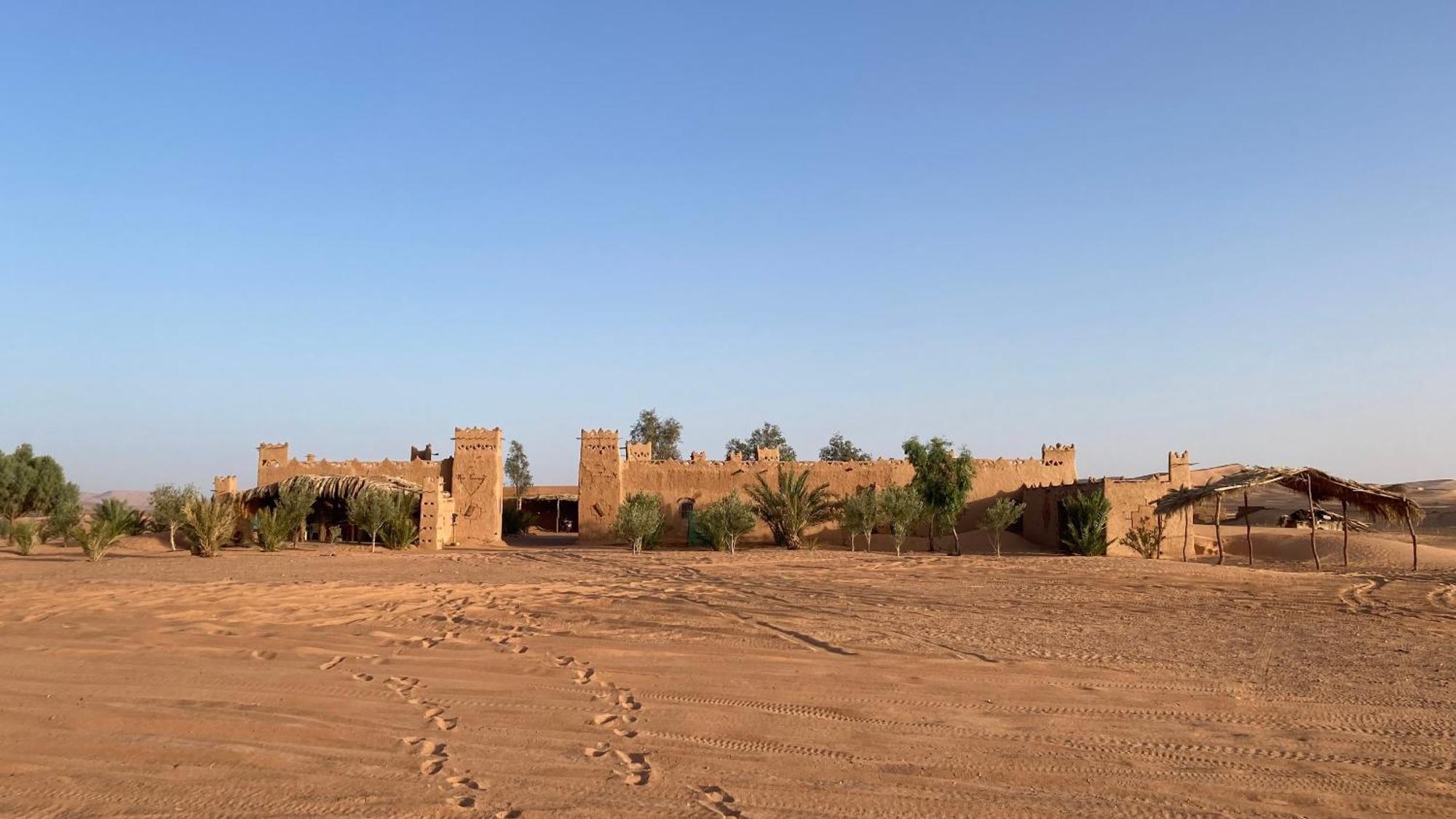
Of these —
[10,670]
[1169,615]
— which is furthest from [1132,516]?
[10,670]

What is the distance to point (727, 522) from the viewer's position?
948 inches

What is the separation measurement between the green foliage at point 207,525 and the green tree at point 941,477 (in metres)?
17.7

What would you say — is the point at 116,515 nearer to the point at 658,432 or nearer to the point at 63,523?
the point at 63,523

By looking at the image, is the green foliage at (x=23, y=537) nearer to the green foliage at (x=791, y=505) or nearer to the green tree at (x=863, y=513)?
the green foliage at (x=791, y=505)

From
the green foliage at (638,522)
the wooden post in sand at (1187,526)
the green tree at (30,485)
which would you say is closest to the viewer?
the green foliage at (638,522)

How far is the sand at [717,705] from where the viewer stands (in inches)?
182

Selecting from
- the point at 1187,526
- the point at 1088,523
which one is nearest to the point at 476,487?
the point at 1088,523

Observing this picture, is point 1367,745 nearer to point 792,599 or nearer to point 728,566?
point 792,599

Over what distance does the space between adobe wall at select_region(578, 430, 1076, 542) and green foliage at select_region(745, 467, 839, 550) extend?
0.35 metres

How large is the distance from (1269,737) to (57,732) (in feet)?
23.4

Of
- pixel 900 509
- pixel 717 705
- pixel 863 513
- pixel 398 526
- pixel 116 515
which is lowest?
pixel 717 705

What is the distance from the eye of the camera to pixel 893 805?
4469 millimetres

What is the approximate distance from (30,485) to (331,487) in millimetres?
25163

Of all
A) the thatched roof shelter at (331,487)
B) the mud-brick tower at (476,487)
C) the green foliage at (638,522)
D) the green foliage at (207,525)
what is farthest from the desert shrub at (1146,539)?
the green foliage at (207,525)
